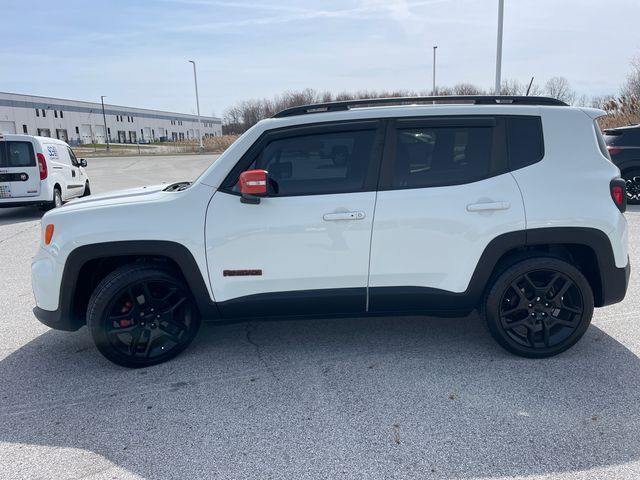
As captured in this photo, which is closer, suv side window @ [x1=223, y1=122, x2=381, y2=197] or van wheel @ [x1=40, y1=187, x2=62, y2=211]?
suv side window @ [x1=223, y1=122, x2=381, y2=197]

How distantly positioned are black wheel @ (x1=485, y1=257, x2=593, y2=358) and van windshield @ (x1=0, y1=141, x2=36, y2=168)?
33.7 feet

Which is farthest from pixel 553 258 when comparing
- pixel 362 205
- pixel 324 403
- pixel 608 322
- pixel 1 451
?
pixel 1 451

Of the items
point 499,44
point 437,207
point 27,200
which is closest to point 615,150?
point 437,207

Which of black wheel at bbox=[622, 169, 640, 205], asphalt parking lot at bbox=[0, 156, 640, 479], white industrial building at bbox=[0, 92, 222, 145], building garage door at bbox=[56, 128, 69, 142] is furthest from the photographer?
building garage door at bbox=[56, 128, 69, 142]

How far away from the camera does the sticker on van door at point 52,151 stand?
421 inches

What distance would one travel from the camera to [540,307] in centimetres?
350

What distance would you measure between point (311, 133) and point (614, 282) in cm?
248

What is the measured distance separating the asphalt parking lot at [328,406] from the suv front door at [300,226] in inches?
21.1

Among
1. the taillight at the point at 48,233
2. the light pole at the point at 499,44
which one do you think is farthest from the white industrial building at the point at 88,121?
the taillight at the point at 48,233

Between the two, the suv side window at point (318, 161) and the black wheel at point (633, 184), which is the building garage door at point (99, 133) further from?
the suv side window at point (318, 161)

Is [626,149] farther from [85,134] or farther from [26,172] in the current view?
[85,134]

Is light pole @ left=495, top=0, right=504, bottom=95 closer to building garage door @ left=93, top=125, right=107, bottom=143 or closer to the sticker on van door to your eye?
the sticker on van door

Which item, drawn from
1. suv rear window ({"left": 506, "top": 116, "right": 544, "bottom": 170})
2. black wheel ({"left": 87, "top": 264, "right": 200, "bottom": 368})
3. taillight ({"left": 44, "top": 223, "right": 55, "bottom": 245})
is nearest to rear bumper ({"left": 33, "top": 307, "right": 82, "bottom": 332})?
black wheel ({"left": 87, "top": 264, "right": 200, "bottom": 368})

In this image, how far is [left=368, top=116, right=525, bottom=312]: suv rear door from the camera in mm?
3309
